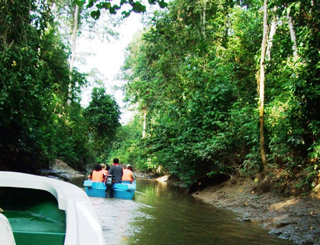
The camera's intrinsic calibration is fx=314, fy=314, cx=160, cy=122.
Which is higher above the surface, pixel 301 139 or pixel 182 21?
pixel 182 21

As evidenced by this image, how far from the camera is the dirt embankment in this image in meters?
5.74

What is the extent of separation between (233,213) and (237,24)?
9217 mm

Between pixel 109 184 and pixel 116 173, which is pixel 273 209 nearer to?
pixel 109 184

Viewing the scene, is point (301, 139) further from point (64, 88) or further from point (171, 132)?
point (64, 88)

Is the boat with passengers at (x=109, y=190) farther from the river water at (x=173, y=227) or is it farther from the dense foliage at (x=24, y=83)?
the dense foliage at (x=24, y=83)

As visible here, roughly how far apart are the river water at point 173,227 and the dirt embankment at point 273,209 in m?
0.32

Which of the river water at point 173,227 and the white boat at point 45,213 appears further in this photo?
the river water at point 173,227

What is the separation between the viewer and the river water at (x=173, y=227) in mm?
5426

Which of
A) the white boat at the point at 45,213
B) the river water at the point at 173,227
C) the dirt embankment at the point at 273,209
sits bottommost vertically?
the river water at the point at 173,227

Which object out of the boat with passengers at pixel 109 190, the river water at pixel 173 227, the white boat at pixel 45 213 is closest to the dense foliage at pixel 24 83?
the boat with passengers at pixel 109 190

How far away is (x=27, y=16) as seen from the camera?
9156mm

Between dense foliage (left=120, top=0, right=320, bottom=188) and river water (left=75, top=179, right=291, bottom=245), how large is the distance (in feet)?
7.34

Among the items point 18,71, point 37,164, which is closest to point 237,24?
point 18,71

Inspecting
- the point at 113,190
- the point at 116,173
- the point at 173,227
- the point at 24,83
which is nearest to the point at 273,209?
the point at 173,227
